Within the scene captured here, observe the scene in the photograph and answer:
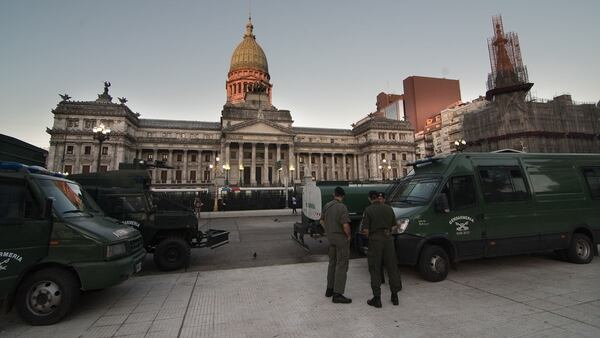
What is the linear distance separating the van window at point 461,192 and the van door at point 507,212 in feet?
1.17

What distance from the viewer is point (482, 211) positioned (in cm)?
645

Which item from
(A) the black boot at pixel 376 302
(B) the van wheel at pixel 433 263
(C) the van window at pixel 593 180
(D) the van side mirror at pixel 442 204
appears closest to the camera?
(A) the black boot at pixel 376 302

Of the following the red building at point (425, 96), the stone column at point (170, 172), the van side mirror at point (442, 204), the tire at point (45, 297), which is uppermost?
the red building at point (425, 96)

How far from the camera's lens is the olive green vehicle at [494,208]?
6.00 meters

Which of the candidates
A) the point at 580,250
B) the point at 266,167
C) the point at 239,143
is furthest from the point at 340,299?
the point at 266,167

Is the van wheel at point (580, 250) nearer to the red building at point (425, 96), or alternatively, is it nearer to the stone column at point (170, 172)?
the stone column at point (170, 172)

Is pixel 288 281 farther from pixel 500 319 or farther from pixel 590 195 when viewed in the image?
pixel 590 195

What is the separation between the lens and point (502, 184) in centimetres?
681

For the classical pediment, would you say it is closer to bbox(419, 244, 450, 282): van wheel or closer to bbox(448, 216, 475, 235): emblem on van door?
bbox(448, 216, 475, 235): emblem on van door

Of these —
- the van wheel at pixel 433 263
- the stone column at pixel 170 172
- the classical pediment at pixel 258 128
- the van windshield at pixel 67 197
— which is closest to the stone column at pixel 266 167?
the classical pediment at pixel 258 128

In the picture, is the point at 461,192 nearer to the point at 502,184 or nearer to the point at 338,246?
the point at 502,184

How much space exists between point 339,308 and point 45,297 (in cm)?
475

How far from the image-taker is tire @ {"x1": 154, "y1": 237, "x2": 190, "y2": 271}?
24.7 feet

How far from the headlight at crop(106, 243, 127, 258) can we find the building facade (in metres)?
38.4
